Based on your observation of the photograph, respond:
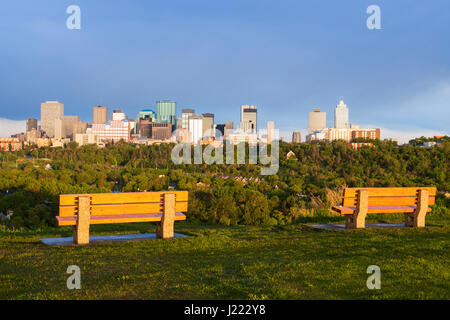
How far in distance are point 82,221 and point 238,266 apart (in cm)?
322

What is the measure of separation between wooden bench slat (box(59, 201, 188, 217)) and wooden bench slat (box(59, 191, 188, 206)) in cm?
7

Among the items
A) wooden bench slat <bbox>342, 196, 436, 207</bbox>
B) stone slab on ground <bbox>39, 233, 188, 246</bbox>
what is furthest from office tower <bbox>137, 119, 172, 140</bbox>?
stone slab on ground <bbox>39, 233, 188, 246</bbox>

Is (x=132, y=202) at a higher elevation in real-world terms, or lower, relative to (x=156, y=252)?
higher

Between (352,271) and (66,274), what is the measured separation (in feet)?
10.9

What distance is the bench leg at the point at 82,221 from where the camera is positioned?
290 inches

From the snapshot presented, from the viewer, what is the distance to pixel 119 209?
25.6 ft

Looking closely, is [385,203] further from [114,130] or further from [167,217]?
[114,130]

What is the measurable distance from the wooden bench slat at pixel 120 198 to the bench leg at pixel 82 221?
0.39ft

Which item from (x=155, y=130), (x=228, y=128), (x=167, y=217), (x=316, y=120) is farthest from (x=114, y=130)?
(x=167, y=217)

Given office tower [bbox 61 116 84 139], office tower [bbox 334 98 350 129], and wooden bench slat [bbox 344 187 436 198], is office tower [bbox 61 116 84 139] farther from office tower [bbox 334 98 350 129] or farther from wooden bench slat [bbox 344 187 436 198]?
wooden bench slat [bbox 344 187 436 198]

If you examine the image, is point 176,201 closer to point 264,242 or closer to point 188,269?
point 264,242

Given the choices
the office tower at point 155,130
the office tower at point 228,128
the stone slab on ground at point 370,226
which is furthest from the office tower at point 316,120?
the stone slab on ground at point 370,226
